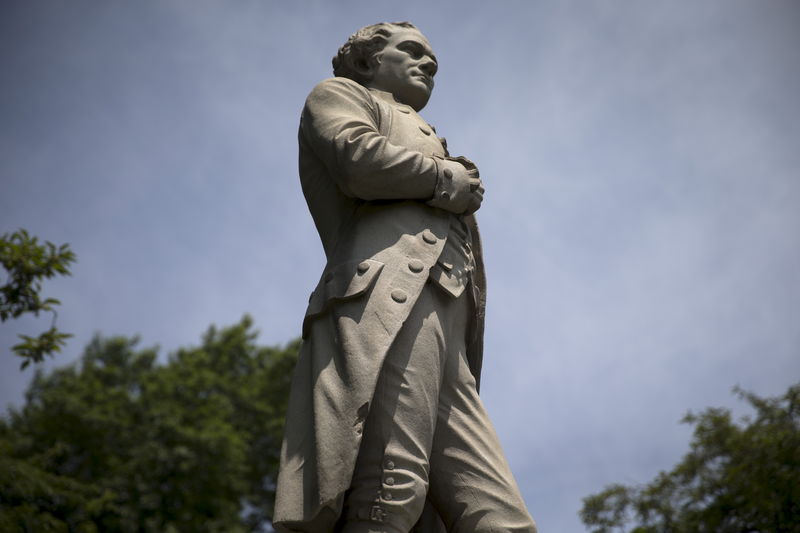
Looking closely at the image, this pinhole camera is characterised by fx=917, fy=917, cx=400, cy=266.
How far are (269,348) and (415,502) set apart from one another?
77.4ft

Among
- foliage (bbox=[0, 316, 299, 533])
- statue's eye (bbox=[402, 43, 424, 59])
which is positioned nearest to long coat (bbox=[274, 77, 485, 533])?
statue's eye (bbox=[402, 43, 424, 59])

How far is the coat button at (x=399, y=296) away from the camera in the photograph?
4.20 meters

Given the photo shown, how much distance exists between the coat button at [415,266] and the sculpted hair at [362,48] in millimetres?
1523

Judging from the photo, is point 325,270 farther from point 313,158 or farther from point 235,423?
point 235,423

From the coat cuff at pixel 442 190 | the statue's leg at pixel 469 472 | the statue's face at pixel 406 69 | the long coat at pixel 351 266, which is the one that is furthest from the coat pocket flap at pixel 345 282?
the statue's face at pixel 406 69

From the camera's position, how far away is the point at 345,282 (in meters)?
4.31

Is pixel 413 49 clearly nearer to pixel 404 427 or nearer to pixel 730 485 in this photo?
pixel 404 427

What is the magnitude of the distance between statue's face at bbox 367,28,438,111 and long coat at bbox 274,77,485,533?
0.15 meters

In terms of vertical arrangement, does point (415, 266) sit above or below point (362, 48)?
below

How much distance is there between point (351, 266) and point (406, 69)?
1.55 metres

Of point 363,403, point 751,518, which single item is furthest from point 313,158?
point 751,518

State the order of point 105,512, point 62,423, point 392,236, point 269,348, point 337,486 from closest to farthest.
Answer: point 337,486
point 392,236
point 105,512
point 62,423
point 269,348

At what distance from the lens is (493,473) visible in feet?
13.5

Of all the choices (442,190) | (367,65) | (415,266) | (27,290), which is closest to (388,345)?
(415,266)
